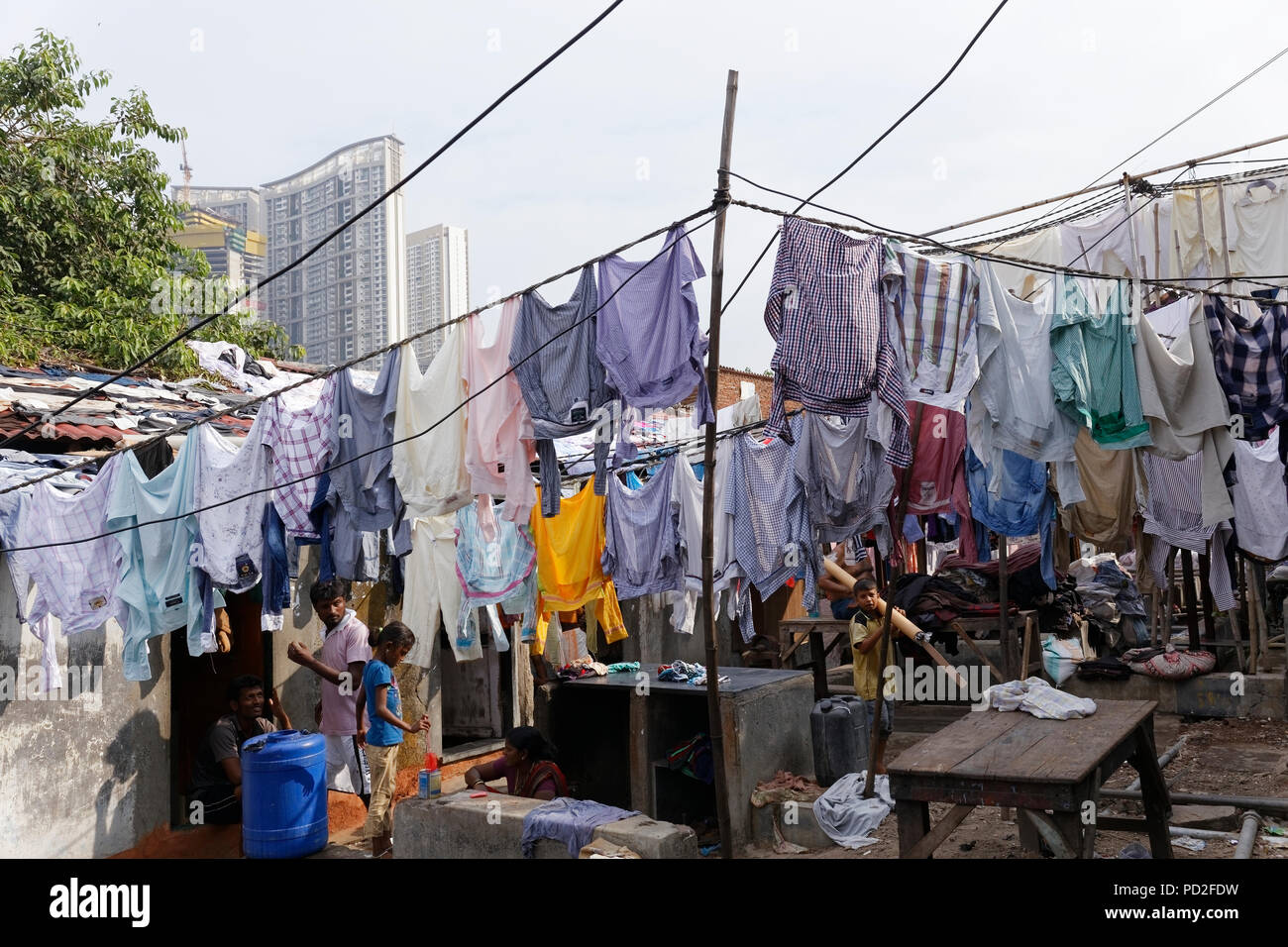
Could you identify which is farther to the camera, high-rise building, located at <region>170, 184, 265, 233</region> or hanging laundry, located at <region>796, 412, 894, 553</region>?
high-rise building, located at <region>170, 184, 265, 233</region>

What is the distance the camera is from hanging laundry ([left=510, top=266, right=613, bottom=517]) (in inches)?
207

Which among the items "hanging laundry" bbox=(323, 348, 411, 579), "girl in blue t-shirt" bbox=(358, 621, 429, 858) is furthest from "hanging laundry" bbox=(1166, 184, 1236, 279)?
"girl in blue t-shirt" bbox=(358, 621, 429, 858)

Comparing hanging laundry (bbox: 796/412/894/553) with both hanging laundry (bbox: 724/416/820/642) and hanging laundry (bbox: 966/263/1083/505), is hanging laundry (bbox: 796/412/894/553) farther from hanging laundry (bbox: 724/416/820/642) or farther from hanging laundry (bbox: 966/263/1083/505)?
hanging laundry (bbox: 966/263/1083/505)

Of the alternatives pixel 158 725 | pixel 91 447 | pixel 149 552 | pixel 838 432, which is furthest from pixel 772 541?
pixel 91 447

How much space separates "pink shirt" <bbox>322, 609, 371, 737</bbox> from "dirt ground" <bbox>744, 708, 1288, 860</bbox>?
134 inches

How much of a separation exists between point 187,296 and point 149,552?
32.0 ft

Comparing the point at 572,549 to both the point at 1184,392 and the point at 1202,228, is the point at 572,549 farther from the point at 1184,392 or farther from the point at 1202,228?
the point at 1202,228

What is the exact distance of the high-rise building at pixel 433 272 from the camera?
2373 centimetres

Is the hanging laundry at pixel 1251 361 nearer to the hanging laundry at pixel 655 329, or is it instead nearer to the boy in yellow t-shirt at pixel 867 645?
the hanging laundry at pixel 655 329

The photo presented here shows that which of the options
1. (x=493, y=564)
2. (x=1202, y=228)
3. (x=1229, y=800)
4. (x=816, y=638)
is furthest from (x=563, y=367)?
(x=1202, y=228)

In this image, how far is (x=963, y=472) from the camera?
7852 mm

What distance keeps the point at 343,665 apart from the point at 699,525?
10.2 feet
